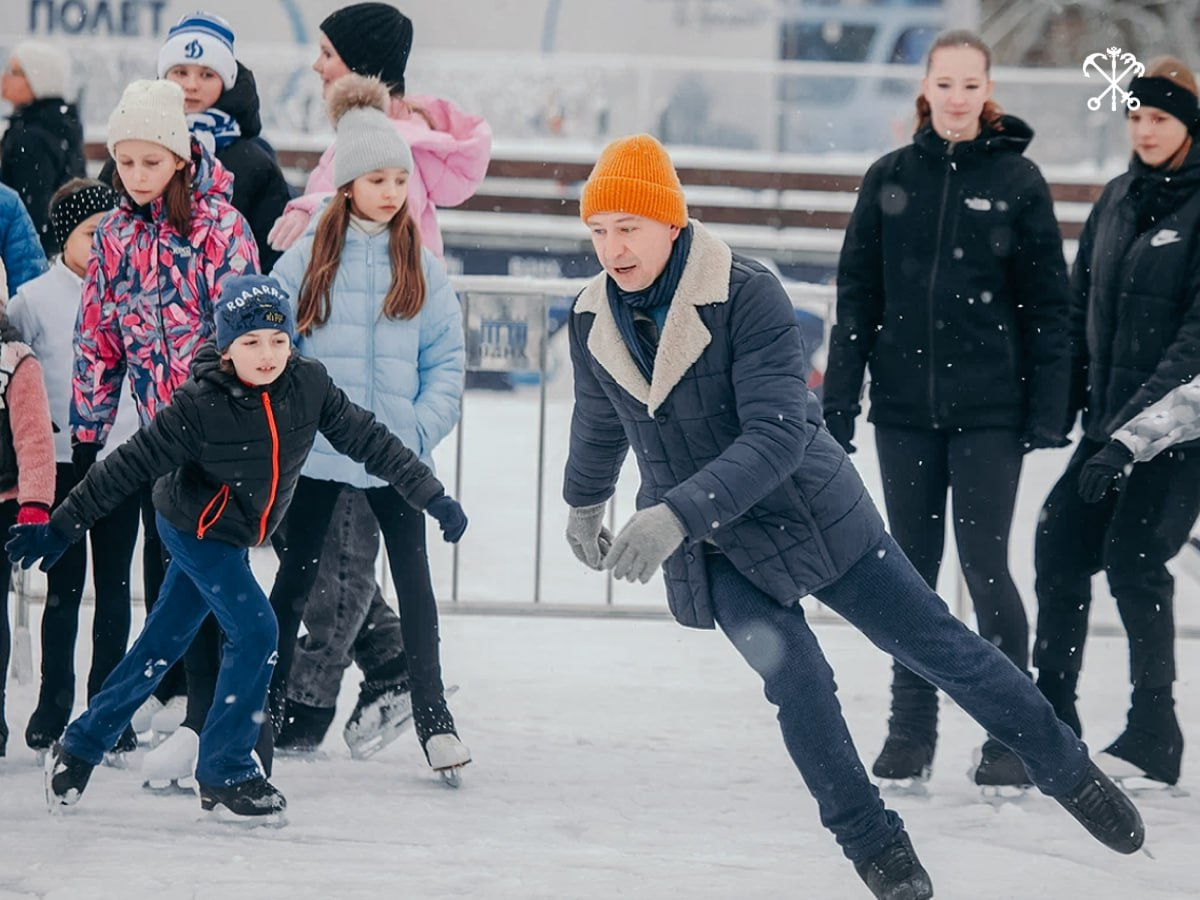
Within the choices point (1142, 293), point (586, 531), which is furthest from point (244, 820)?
point (1142, 293)

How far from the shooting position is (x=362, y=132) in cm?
488

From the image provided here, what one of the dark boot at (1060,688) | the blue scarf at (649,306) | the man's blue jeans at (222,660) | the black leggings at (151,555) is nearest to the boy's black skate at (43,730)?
the black leggings at (151,555)

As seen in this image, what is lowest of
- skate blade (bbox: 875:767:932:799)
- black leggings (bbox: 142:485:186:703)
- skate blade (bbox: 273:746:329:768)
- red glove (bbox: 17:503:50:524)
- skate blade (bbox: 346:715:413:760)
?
skate blade (bbox: 273:746:329:768)

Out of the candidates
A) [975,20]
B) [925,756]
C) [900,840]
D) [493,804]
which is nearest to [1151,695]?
[925,756]

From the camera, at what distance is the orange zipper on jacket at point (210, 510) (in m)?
4.30

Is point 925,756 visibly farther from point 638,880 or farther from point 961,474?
point 638,880

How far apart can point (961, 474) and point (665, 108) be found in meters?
12.9

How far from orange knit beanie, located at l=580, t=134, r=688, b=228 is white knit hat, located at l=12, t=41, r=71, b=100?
4.40m

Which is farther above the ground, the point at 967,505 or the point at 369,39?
the point at 369,39

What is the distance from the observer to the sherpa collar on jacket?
3.72 metres

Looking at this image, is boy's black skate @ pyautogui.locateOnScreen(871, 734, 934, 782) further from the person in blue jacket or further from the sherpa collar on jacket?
the person in blue jacket

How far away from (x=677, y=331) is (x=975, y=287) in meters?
1.40

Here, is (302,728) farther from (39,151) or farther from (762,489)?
(39,151)

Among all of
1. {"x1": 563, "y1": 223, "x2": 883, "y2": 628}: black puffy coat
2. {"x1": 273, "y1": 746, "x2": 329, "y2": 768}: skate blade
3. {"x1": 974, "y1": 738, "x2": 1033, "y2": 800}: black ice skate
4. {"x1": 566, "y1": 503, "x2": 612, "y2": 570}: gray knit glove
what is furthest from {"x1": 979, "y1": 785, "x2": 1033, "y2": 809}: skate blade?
{"x1": 273, "y1": 746, "x2": 329, "y2": 768}: skate blade
